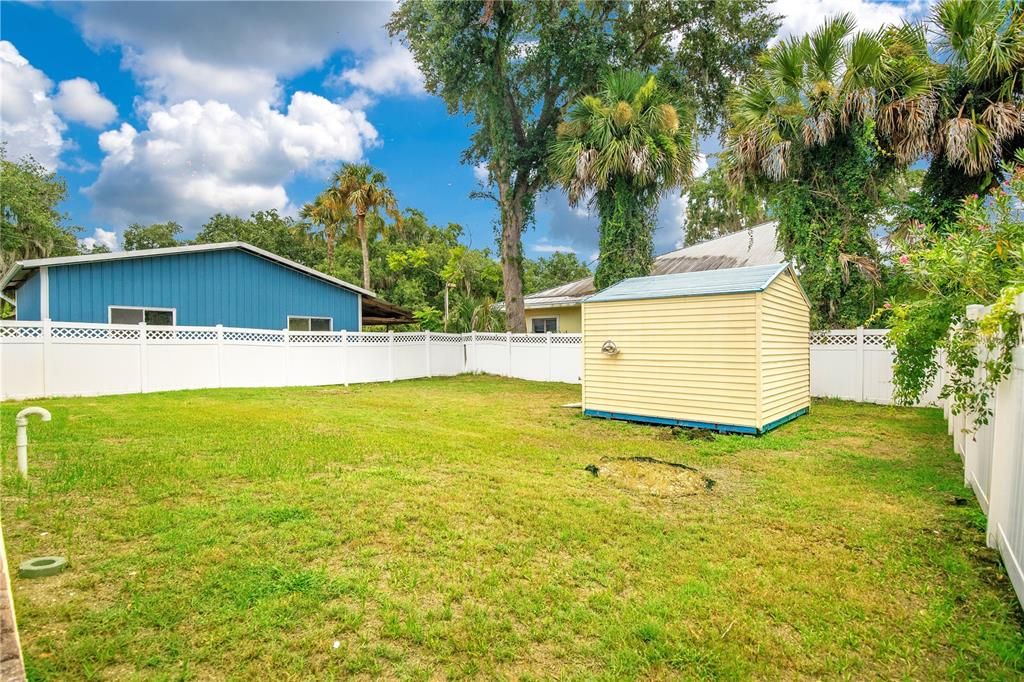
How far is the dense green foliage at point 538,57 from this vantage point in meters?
14.5

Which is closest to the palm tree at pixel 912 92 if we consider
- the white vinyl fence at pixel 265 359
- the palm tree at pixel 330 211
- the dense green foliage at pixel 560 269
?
the white vinyl fence at pixel 265 359

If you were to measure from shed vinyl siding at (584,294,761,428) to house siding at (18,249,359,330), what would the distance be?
9564 mm

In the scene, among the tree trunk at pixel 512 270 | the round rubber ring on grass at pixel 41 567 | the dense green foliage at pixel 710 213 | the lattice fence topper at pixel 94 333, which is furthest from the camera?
the dense green foliage at pixel 710 213

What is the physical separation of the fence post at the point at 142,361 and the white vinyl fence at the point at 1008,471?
40.3ft

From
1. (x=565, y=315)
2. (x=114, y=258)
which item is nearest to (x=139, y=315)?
(x=114, y=258)

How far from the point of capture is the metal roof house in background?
15.9 meters

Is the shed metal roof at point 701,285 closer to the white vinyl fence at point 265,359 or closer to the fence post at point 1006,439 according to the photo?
the fence post at point 1006,439

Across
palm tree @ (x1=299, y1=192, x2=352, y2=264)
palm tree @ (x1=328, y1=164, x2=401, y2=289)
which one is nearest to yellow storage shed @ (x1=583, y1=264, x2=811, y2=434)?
palm tree @ (x1=328, y1=164, x2=401, y2=289)

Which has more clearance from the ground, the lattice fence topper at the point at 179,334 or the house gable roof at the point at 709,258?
the house gable roof at the point at 709,258

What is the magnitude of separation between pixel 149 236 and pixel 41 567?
1420 inches

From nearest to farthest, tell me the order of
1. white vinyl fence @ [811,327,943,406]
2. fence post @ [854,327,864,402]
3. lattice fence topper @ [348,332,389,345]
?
white vinyl fence @ [811,327,943,406], fence post @ [854,327,864,402], lattice fence topper @ [348,332,389,345]

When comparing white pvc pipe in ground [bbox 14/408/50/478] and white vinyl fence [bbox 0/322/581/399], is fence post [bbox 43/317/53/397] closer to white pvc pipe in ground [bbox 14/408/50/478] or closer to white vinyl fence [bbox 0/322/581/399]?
white vinyl fence [bbox 0/322/581/399]

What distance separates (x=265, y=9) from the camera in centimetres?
877

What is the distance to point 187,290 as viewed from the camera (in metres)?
12.0
